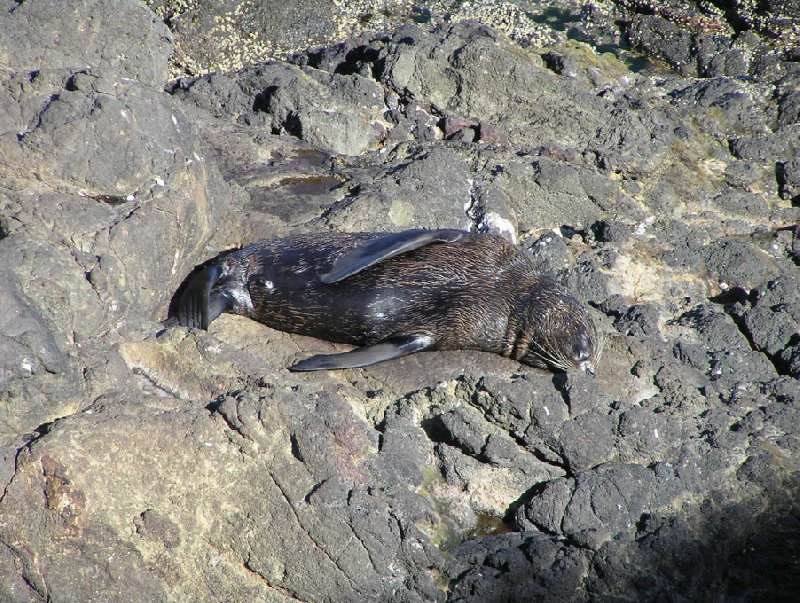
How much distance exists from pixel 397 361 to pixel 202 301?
4.28 feet

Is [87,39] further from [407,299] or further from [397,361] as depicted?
[397,361]

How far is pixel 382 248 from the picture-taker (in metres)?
5.69

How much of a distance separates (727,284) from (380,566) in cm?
338

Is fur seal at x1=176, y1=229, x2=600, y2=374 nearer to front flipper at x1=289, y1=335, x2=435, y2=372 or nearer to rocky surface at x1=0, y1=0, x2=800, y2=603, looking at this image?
front flipper at x1=289, y1=335, x2=435, y2=372

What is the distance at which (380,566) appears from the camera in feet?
14.7

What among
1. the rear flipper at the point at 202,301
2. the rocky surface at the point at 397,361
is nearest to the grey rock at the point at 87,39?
the rocky surface at the point at 397,361

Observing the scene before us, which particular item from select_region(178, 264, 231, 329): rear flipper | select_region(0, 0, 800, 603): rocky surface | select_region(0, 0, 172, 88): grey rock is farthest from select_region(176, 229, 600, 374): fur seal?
select_region(0, 0, 172, 88): grey rock

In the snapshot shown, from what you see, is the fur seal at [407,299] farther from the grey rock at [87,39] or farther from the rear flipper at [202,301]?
the grey rock at [87,39]

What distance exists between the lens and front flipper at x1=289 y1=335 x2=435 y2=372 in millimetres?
5270

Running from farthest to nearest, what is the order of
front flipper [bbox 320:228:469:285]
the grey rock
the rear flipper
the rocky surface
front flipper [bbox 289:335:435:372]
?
1. the grey rock
2. the rear flipper
3. front flipper [bbox 320:228:469:285]
4. front flipper [bbox 289:335:435:372]
5. the rocky surface

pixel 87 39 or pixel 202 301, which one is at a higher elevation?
pixel 87 39

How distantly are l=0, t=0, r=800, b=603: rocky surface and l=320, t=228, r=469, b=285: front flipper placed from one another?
0.55 metres

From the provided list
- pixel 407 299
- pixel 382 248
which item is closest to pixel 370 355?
pixel 407 299

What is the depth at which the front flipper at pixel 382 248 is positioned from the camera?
5555 millimetres
